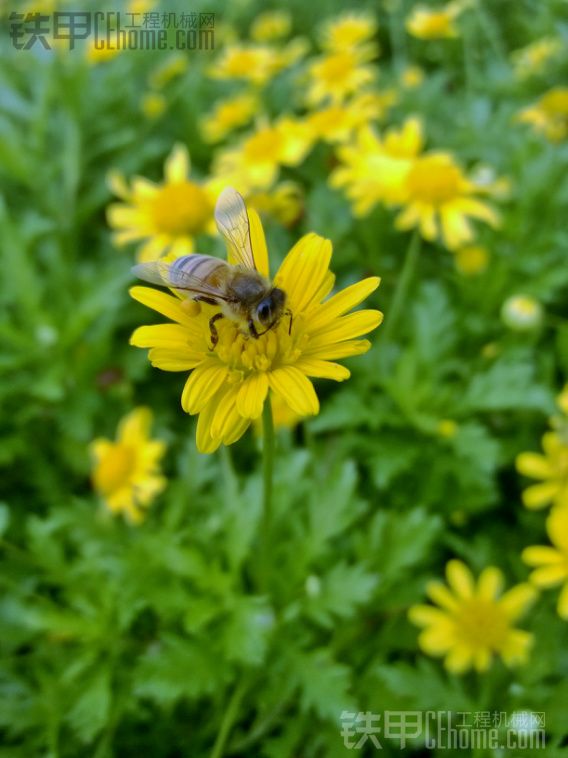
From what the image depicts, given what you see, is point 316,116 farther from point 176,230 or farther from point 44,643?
point 44,643

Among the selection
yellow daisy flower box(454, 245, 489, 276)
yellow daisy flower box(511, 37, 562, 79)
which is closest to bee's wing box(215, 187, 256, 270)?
yellow daisy flower box(454, 245, 489, 276)

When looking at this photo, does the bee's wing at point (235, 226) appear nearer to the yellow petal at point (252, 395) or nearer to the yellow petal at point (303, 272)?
the yellow petal at point (303, 272)

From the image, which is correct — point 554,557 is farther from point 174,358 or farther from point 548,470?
point 174,358

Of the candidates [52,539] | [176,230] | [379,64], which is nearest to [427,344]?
[176,230]

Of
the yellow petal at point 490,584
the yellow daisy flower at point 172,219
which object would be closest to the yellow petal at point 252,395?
the yellow petal at point 490,584

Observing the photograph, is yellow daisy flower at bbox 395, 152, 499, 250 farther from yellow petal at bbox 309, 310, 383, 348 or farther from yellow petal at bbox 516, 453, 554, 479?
yellow petal at bbox 309, 310, 383, 348

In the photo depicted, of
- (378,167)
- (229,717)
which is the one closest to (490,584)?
(229,717)
